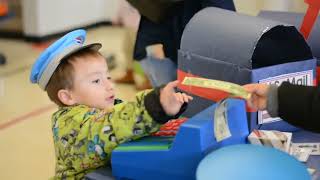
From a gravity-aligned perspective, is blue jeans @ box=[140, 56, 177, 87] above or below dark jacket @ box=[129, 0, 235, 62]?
below

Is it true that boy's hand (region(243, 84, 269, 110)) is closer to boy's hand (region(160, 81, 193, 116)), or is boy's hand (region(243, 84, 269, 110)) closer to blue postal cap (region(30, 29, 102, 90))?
boy's hand (region(160, 81, 193, 116))

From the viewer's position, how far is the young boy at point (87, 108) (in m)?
0.74

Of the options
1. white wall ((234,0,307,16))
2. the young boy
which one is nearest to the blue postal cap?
the young boy

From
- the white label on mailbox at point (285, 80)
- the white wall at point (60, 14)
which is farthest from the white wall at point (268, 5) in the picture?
the white wall at point (60, 14)

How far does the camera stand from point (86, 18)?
4320mm

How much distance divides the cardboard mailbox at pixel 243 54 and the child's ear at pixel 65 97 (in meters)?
0.23

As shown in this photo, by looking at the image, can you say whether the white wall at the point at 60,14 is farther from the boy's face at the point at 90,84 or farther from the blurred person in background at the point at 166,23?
the boy's face at the point at 90,84

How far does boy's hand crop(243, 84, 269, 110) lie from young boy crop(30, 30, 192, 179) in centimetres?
13

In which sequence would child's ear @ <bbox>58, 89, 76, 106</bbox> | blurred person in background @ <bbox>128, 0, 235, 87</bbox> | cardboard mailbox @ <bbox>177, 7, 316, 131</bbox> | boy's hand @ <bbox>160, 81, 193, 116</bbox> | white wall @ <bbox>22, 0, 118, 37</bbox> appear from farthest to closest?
white wall @ <bbox>22, 0, 118, 37</bbox> → blurred person in background @ <bbox>128, 0, 235, 87</bbox> → child's ear @ <bbox>58, 89, 76, 106</bbox> → cardboard mailbox @ <bbox>177, 7, 316, 131</bbox> → boy's hand @ <bbox>160, 81, 193, 116</bbox>

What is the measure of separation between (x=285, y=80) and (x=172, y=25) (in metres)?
0.41

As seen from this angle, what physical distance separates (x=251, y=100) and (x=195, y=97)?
0.51 ft

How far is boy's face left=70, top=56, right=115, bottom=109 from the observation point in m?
0.96

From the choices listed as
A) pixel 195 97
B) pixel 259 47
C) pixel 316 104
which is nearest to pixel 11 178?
pixel 195 97

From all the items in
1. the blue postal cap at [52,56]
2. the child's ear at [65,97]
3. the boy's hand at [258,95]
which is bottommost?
the child's ear at [65,97]
